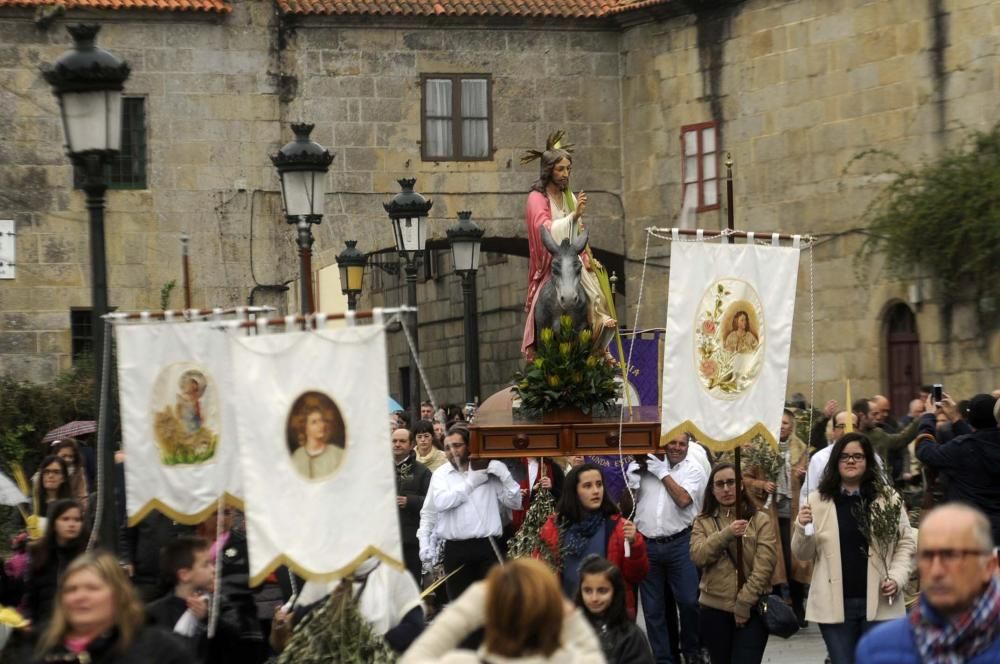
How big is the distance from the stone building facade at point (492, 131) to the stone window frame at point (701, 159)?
0.06 metres

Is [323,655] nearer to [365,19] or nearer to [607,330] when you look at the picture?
[607,330]

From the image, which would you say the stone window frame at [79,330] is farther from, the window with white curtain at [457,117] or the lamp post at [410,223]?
the lamp post at [410,223]

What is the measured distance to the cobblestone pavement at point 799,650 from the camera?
14.6 m

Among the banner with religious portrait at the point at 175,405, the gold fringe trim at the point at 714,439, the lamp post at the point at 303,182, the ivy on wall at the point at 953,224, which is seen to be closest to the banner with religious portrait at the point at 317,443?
the banner with religious portrait at the point at 175,405

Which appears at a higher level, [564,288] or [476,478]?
[564,288]

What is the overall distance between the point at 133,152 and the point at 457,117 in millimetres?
4827

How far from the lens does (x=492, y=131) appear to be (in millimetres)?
32000

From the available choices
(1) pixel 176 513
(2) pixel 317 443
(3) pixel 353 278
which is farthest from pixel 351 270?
(2) pixel 317 443

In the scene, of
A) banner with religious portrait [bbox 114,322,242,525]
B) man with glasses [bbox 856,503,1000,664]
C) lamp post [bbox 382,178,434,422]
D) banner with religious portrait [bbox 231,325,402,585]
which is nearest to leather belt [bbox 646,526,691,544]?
banner with religious portrait [bbox 114,322,242,525]

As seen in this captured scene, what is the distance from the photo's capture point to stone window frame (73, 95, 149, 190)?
30.7 meters

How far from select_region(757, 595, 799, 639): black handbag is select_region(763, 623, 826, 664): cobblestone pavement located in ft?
9.31

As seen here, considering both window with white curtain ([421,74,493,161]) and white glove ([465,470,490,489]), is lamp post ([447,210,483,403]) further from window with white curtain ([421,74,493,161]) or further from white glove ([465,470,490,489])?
white glove ([465,470,490,489])

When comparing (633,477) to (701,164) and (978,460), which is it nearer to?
(978,460)

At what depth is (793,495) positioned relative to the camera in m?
16.5
